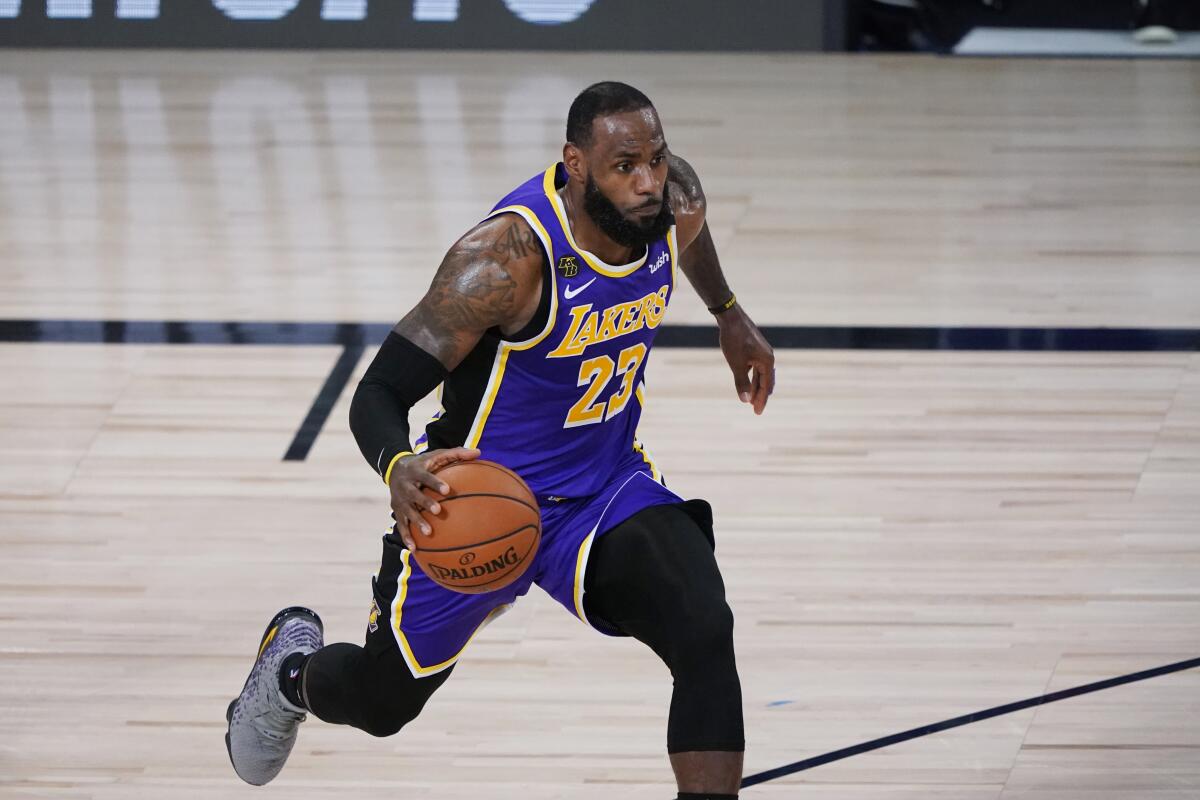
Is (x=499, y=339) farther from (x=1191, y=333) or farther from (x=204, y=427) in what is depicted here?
(x=1191, y=333)

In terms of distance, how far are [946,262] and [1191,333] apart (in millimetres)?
1283

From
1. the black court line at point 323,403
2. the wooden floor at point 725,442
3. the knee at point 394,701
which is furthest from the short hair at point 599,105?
the black court line at point 323,403

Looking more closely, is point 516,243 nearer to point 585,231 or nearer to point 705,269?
point 585,231

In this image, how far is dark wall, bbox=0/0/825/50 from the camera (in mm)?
12008

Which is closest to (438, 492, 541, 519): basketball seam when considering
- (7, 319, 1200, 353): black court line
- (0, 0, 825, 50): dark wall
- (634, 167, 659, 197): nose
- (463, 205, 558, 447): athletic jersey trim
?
(463, 205, 558, 447): athletic jersey trim

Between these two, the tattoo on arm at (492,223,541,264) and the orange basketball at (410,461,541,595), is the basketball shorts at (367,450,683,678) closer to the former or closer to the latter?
the orange basketball at (410,461,541,595)

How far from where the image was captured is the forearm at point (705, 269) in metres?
4.13

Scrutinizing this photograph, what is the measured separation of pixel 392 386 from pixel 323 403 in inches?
126

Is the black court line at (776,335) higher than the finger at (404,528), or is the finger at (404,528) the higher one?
the finger at (404,528)

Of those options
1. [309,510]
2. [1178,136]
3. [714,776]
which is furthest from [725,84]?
[714,776]

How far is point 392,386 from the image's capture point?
131 inches

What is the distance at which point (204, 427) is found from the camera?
6254 millimetres

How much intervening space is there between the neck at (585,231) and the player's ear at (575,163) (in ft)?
0.07

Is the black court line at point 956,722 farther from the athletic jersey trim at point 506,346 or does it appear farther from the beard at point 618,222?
the beard at point 618,222
